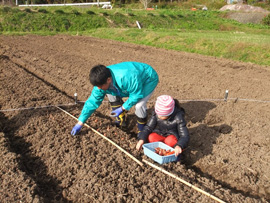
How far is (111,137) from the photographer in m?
4.57

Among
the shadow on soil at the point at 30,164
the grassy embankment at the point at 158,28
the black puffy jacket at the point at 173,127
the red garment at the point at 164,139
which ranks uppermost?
the grassy embankment at the point at 158,28

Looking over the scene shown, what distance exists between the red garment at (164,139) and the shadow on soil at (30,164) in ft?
5.14

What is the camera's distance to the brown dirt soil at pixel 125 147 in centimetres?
330

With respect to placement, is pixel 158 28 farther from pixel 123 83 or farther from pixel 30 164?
pixel 30 164

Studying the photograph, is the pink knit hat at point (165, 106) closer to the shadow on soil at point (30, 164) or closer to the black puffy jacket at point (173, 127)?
the black puffy jacket at point (173, 127)

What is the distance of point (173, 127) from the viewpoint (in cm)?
419

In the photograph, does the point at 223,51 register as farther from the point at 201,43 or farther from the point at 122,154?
the point at 122,154

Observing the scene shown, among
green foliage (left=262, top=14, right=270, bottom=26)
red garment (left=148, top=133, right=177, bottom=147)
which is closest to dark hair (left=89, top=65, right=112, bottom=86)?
red garment (left=148, top=133, right=177, bottom=147)

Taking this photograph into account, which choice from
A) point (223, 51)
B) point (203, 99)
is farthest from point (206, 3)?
point (203, 99)

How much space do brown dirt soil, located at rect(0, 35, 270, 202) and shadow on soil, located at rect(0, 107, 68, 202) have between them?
0.04ft

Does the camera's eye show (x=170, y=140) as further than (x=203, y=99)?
No

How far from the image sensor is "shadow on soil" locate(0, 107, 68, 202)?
10.9ft

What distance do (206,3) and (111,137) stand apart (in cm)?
4207

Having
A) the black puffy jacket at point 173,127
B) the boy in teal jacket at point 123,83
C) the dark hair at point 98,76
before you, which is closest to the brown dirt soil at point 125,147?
the black puffy jacket at point 173,127
